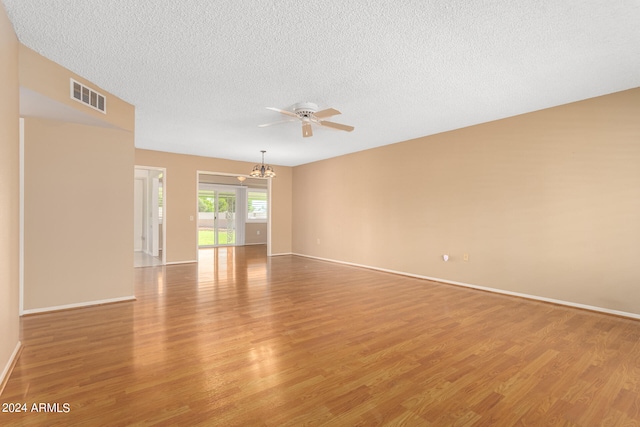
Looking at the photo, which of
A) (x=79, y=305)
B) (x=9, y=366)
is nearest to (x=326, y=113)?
(x=9, y=366)

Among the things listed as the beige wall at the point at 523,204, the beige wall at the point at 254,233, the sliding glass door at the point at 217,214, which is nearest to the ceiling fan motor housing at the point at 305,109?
the beige wall at the point at 523,204

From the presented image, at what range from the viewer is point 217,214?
11281mm

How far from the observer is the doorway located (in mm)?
7738

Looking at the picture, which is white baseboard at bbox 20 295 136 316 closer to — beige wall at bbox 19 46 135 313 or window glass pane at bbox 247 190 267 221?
beige wall at bbox 19 46 135 313

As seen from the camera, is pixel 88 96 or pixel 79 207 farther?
pixel 79 207

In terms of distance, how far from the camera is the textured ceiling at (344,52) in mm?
2154

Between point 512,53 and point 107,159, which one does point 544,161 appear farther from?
point 107,159

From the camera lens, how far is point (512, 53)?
272cm

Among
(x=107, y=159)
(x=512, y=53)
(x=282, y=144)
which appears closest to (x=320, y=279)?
(x=282, y=144)

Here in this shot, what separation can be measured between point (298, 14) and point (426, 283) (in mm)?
4475

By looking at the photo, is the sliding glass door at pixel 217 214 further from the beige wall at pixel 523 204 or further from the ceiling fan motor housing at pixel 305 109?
the ceiling fan motor housing at pixel 305 109

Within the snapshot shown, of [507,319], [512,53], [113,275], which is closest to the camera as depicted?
[512,53]

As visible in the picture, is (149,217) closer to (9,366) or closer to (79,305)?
(79,305)

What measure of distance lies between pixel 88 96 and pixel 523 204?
5586mm
